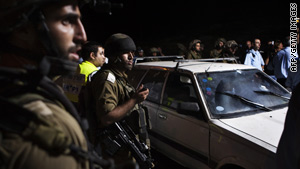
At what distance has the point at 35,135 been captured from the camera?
751 millimetres

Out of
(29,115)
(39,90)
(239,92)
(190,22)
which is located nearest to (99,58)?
(239,92)

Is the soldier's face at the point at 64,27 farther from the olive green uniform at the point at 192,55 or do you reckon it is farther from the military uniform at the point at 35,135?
the olive green uniform at the point at 192,55

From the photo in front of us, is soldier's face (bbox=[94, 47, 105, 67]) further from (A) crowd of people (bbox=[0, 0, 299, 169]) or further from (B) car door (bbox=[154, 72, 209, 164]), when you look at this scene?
(A) crowd of people (bbox=[0, 0, 299, 169])

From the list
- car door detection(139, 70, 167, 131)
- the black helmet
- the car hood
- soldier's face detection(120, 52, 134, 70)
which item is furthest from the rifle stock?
car door detection(139, 70, 167, 131)

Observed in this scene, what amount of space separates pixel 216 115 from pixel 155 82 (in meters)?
1.33

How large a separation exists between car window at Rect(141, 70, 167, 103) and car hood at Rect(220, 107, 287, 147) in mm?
1264

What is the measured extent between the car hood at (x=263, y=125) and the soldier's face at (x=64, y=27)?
6.69ft

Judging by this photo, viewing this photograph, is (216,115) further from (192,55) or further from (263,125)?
(192,55)

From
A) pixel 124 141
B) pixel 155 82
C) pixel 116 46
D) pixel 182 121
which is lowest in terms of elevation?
pixel 182 121

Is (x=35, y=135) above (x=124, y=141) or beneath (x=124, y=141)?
above

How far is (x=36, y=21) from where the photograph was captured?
35.5 inches

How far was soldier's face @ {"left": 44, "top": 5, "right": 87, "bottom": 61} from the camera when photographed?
95cm

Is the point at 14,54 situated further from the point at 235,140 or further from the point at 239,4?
the point at 239,4

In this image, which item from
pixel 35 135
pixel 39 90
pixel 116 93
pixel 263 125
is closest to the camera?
pixel 35 135
